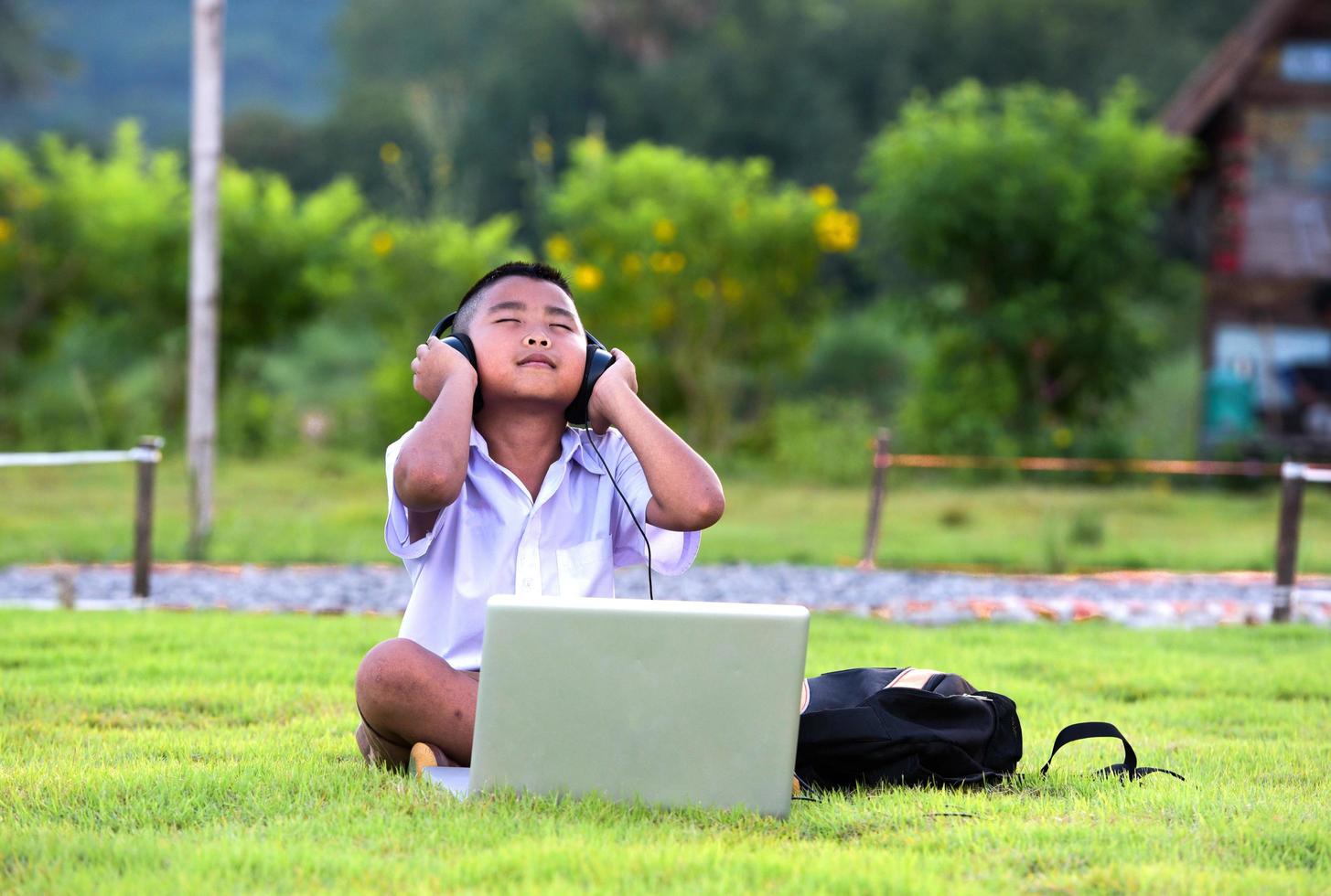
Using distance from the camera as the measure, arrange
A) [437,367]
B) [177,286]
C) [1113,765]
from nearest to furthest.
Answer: [437,367] < [1113,765] < [177,286]

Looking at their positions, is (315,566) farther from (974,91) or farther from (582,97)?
(582,97)

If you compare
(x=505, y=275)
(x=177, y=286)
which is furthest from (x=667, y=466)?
(x=177, y=286)

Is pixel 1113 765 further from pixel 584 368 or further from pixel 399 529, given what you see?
pixel 399 529

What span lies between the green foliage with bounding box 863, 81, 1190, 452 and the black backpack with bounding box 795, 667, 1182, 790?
1281 cm

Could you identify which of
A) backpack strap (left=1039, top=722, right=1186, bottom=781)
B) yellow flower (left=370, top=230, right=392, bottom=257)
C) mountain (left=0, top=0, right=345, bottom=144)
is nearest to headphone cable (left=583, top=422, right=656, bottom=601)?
backpack strap (left=1039, top=722, right=1186, bottom=781)

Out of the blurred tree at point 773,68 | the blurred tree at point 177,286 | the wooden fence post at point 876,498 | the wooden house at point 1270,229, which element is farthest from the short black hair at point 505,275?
the blurred tree at point 773,68

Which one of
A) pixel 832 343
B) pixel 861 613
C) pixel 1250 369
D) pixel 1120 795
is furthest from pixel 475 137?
pixel 1120 795

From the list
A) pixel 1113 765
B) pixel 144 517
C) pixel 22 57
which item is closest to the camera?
pixel 1113 765

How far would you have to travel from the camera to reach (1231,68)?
17.7 meters

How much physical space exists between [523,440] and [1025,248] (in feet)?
47.7

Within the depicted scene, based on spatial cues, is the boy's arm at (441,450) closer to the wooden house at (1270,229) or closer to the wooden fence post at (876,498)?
the wooden fence post at (876,498)

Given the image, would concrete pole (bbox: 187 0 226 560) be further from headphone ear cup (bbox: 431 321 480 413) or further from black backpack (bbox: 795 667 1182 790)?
black backpack (bbox: 795 667 1182 790)

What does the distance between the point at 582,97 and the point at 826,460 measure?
20245 mm

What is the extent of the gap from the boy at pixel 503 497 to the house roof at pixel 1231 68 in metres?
15.5
